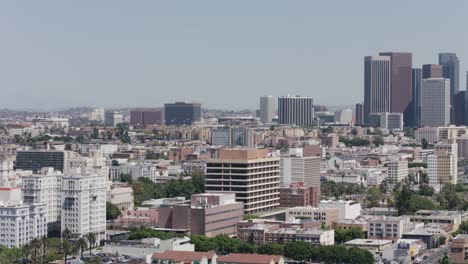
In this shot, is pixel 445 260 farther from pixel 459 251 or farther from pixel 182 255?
pixel 182 255

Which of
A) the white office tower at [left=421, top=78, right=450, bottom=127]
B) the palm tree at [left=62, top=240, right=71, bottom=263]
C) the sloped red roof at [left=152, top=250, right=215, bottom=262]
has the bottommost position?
the palm tree at [left=62, top=240, right=71, bottom=263]

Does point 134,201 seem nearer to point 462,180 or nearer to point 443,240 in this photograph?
point 443,240

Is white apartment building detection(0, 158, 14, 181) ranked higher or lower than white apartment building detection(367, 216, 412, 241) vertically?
higher

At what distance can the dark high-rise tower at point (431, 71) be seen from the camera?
131875 millimetres

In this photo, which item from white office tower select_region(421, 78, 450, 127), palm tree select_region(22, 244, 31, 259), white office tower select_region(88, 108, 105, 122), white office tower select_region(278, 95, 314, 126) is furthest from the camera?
white office tower select_region(88, 108, 105, 122)

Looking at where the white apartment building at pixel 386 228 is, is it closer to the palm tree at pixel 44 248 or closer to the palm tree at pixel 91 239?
the palm tree at pixel 91 239

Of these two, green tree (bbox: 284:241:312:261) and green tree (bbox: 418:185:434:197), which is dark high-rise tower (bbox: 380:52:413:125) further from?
green tree (bbox: 284:241:312:261)

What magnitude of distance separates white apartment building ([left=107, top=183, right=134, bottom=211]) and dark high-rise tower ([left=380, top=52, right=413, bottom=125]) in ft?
275

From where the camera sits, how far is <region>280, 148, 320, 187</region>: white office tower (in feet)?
185

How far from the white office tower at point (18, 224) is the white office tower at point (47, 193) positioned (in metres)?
3.31

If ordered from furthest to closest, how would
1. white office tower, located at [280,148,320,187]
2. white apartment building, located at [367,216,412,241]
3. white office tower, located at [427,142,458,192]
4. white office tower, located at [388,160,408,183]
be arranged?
white office tower, located at [388,160,408,183], white office tower, located at [427,142,458,192], white office tower, located at [280,148,320,187], white apartment building, located at [367,216,412,241]

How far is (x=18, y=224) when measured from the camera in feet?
120

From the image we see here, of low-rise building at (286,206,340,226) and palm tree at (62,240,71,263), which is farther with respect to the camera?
low-rise building at (286,206,340,226)

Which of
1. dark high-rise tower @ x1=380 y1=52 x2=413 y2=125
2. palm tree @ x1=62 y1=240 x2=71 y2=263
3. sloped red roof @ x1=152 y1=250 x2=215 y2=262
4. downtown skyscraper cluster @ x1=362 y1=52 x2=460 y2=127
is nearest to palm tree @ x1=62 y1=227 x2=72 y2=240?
palm tree @ x1=62 y1=240 x2=71 y2=263
